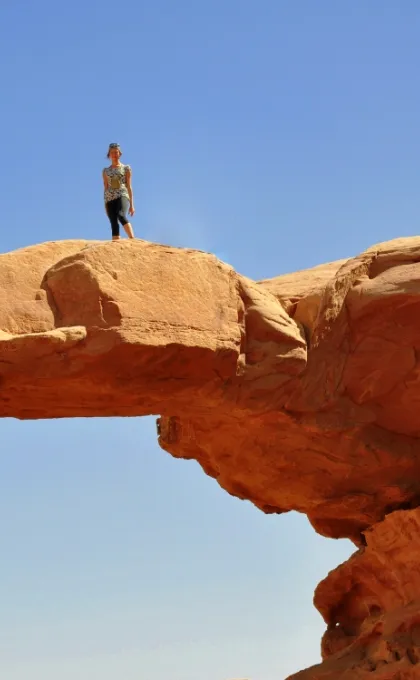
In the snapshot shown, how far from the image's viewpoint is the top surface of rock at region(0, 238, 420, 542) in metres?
11.3

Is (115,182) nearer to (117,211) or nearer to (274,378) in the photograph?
(117,211)

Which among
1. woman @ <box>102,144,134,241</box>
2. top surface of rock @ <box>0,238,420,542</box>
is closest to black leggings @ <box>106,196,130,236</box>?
woman @ <box>102,144,134,241</box>

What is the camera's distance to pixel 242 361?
40.6ft

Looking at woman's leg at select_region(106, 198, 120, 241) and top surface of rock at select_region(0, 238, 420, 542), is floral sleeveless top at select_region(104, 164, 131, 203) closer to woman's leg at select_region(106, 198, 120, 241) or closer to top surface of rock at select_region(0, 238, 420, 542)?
woman's leg at select_region(106, 198, 120, 241)

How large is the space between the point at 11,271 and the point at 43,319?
630 mm

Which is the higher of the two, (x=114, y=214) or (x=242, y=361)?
(x=114, y=214)

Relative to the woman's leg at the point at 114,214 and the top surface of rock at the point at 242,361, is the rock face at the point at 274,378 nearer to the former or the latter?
the top surface of rock at the point at 242,361

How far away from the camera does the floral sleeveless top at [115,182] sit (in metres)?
12.6

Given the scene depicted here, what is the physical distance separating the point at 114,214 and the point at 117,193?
0.78ft

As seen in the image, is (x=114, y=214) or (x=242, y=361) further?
(x=114, y=214)

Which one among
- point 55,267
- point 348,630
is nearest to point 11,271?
point 55,267

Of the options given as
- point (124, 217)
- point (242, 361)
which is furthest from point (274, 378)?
point (124, 217)

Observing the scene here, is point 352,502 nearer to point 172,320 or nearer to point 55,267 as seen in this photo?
point 172,320

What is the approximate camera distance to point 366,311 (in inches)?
523
